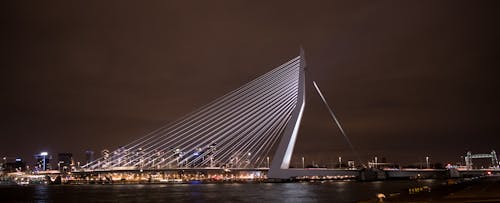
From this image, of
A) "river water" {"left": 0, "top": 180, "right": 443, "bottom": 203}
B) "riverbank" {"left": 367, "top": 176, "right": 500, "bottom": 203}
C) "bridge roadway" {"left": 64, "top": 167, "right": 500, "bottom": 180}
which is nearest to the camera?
"riverbank" {"left": 367, "top": 176, "right": 500, "bottom": 203}

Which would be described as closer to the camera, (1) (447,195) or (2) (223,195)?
(1) (447,195)

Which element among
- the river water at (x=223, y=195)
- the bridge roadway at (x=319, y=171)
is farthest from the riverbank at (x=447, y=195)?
the bridge roadway at (x=319, y=171)

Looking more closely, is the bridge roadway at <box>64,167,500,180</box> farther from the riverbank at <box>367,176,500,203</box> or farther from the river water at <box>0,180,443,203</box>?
the riverbank at <box>367,176,500,203</box>

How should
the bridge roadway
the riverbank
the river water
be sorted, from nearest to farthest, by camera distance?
the riverbank → the river water → the bridge roadway

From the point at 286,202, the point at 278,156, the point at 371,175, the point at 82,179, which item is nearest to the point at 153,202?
the point at 286,202

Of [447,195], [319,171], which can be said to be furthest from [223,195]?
[319,171]

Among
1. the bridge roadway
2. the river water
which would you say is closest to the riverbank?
the river water

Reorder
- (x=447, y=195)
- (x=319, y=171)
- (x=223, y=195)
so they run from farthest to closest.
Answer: (x=319, y=171), (x=223, y=195), (x=447, y=195)

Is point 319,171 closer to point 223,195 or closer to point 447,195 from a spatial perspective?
point 223,195

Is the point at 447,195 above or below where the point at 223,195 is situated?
above

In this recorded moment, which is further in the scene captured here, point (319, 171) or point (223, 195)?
point (319, 171)

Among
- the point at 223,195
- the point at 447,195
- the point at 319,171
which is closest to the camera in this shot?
the point at 447,195

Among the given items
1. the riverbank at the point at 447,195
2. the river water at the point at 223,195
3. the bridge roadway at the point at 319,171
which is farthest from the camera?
the bridge roadway at the point at 319,171

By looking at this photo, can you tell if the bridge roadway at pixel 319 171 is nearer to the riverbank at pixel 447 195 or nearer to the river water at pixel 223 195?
the river water at pixel 223 195
